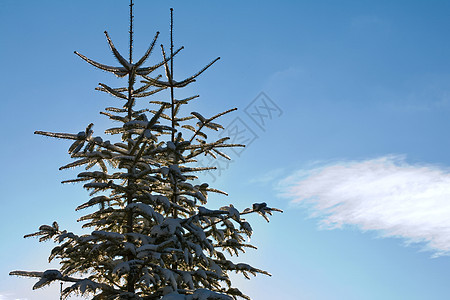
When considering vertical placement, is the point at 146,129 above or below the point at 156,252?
above

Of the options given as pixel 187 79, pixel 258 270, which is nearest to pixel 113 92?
pixel 187 79

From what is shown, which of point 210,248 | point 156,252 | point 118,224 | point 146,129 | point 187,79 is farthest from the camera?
point 187,79

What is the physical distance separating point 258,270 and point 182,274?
2298mm

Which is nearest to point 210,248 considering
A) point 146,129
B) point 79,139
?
point 146,129

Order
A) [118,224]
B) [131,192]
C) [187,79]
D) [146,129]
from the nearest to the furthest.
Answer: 1. [146,129]
2. [131,192]
3. [118,224]
4. [187,79]

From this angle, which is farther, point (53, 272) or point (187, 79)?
point (187, 79)

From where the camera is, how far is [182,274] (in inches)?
324

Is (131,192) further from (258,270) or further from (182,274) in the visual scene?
(258,270)

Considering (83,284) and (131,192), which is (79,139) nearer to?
(131,192)

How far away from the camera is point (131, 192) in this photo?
881 centimetres

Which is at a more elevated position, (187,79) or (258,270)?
(187,79)

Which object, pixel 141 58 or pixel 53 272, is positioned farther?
pixel 141 58

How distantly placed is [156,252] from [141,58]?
14.9 feet

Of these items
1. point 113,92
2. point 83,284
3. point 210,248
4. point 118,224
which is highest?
point 113,92
